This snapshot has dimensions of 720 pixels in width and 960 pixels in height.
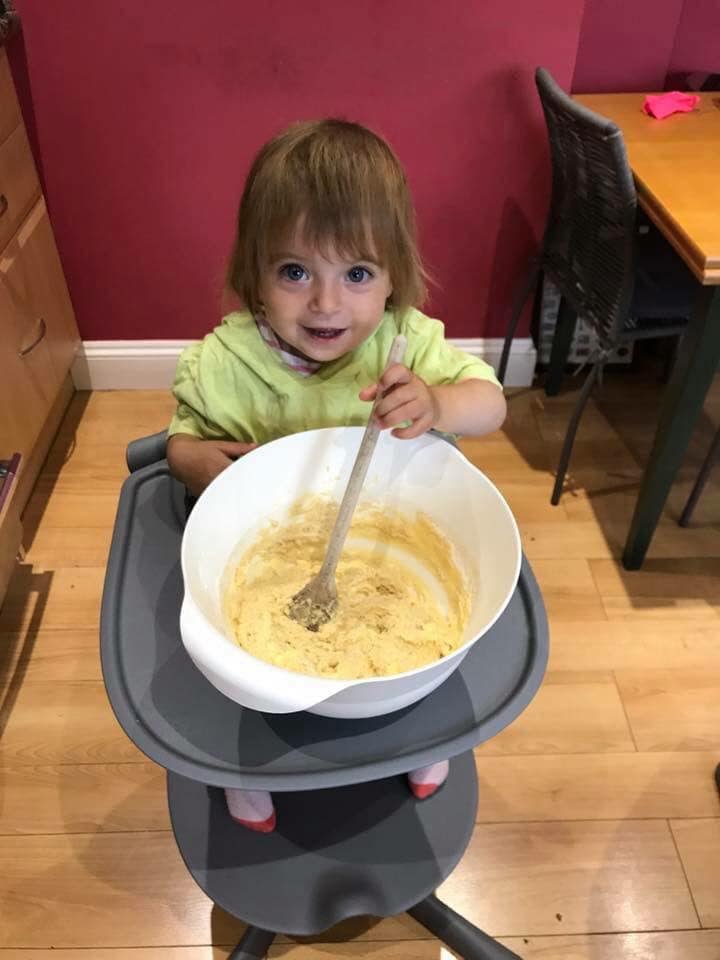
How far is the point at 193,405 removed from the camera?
0.92 m

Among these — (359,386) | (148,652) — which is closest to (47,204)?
(359,386)

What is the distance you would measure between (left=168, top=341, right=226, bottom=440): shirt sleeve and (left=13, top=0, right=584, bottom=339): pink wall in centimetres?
82

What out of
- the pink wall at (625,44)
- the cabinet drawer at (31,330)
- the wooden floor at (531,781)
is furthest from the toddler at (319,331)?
the pink wall at (625,44)

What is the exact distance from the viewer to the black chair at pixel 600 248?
4.19 ft

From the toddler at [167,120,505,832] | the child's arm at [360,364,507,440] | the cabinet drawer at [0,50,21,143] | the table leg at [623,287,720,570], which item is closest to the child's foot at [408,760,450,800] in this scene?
the toddler at [167,120,505,832]

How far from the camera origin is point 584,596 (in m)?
1.51

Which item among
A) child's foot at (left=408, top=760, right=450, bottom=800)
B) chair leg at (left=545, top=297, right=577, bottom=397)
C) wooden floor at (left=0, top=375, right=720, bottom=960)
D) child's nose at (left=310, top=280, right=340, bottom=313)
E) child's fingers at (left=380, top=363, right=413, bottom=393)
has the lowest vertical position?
wooden floor at (left=0, top=375, right=720, bottom=960)

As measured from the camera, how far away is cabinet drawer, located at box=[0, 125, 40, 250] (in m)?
1.44

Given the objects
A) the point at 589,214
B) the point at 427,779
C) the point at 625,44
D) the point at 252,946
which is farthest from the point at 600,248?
the point at 252,946

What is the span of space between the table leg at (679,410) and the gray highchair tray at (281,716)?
0.67m

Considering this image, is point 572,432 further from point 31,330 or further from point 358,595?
point 31,330

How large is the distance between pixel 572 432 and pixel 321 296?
93 cm

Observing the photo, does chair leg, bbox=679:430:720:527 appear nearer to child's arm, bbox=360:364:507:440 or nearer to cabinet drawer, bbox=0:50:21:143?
child's arm, bbox=360:364:507:440

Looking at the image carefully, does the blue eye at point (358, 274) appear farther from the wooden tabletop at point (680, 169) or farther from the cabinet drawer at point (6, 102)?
the cabinet drawer at point (6, 102)
